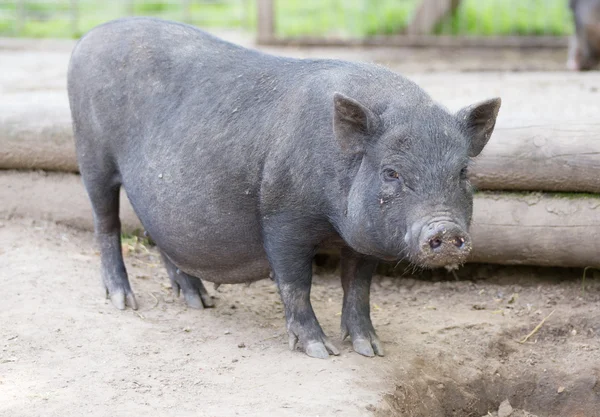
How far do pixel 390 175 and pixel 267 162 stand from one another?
70 centimetres

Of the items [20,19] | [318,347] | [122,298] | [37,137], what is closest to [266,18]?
[20,19]

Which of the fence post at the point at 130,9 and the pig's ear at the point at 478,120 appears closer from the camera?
the pig's ear at the point at 478,120

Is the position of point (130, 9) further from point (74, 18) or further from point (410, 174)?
point (410, 174)

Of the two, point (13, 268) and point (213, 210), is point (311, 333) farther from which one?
point (13, 268)

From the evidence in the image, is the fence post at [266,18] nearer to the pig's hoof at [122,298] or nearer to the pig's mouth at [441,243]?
the pig's hoof at [122,298]

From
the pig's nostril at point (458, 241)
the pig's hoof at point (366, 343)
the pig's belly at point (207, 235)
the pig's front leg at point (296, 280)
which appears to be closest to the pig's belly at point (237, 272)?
the pig's belly at point (207, 235)

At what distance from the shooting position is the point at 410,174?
13.9ft

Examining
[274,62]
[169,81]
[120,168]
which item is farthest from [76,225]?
[274,62]

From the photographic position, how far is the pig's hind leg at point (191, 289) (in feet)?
18.9

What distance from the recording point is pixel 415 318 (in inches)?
227

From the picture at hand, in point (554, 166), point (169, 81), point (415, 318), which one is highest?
point (169, 81)

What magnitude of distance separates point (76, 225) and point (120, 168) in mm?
1379

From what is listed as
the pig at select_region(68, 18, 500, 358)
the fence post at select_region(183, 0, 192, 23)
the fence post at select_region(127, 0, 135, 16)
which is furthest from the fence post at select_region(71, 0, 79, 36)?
the pig at select_region(68, 18, 500, 358)

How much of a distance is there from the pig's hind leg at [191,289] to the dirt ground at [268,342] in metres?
0.07
